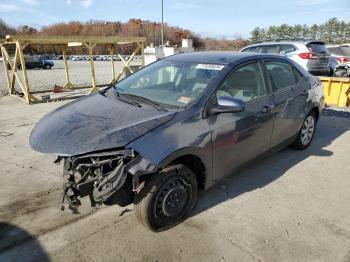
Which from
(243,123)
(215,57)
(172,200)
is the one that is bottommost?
(172,200)

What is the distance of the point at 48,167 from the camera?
4.65 meters

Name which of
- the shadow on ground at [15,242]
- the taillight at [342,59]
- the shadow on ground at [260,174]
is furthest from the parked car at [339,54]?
the shadow on ground at [15,242]

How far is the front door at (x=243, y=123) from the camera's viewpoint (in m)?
3.26

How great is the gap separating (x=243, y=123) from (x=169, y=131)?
1.09 meters

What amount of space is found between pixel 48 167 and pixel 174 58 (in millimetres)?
2519

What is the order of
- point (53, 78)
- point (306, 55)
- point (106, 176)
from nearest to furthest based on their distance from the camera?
1. point (106, 176)
2. point (306, 55)
3. point (53, 78)

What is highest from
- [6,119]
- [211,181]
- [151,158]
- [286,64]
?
[286,64]

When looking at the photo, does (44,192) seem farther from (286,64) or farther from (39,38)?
(39,38)

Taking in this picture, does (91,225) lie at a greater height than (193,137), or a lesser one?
lesser

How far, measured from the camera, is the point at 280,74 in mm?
4371

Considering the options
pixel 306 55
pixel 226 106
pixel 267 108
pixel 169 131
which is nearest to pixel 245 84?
pixel 267 108

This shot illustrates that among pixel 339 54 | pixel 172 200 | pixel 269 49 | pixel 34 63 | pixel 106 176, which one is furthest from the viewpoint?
pixel 34 63

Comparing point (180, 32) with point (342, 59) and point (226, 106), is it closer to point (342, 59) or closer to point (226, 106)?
point (342, 59)

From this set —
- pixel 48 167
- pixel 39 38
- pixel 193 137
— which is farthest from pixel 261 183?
pixel 39 38
